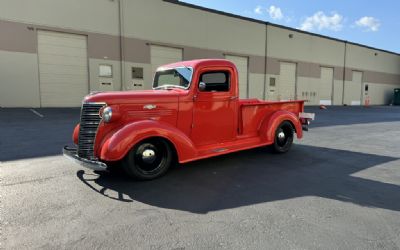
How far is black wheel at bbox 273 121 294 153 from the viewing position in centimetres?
696

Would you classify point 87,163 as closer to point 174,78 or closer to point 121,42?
point 174,78

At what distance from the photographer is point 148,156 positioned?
485 centimetres

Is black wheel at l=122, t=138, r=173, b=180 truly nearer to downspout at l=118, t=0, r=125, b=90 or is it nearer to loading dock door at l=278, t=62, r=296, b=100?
downspout at l=118, t=0, r=125, b=90

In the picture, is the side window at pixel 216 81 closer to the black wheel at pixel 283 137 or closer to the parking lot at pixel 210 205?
the parking lot at pixel 210 205

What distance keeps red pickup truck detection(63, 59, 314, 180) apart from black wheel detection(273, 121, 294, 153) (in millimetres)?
50

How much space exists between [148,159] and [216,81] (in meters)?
2.15

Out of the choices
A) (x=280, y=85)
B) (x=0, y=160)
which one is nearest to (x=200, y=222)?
(x=0, y=160)

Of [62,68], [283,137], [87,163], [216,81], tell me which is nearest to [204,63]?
[216,81]

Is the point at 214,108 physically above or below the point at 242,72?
below

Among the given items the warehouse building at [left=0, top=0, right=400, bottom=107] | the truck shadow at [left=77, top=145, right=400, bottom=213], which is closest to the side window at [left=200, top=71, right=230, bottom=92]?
the truck shadow at [left=77, top=145, right=400, bottom=213]

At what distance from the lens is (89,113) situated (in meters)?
4.73

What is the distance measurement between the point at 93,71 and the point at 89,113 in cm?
1504

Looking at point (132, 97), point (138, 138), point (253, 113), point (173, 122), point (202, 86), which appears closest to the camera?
point (138, 138)

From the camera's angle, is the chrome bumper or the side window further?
the side window
